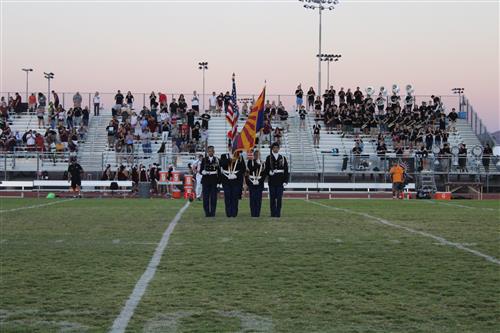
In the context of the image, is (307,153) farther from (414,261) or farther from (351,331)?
(351,331)

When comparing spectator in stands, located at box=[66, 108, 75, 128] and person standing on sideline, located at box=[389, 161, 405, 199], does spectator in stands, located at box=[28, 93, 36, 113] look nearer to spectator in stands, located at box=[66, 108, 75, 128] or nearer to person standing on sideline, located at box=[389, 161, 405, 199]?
spectator in stands, located at box=[66, 108, 75, 128]

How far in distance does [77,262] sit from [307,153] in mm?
30788

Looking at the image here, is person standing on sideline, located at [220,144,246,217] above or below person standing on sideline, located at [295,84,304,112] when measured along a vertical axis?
below

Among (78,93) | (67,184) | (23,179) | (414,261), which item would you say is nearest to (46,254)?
(414,261)

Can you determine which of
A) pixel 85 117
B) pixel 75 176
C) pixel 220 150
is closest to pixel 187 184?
pixel 75 176

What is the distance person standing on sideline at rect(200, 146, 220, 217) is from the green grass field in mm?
2247

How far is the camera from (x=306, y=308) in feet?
23.8

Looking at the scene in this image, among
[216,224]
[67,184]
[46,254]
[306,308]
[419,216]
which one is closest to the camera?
[306,308]

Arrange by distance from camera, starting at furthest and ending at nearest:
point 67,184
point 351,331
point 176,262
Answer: point 67,184
point 176,262
point 351,331

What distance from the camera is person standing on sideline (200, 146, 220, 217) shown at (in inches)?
730

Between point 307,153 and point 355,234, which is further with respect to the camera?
point 307,153

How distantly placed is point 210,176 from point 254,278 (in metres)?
9.71

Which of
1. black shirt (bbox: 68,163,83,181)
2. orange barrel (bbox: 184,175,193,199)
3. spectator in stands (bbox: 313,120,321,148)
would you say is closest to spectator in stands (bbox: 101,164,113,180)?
black shirt (bbox: 68,163,83,181)

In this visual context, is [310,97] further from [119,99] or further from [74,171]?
[74,171]
